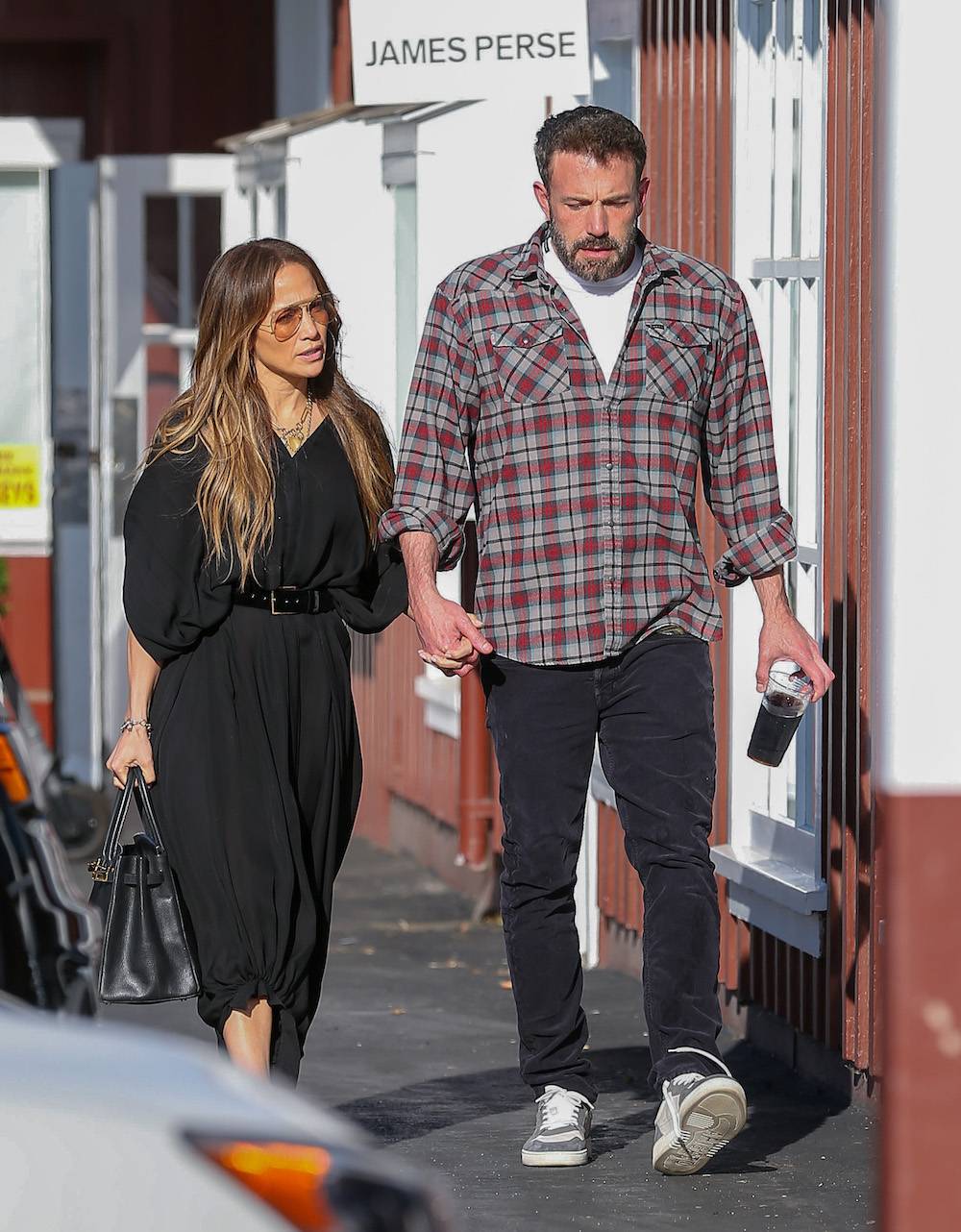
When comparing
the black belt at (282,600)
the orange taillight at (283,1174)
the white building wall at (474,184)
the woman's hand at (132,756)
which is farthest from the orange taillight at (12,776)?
the white building wall at (474,184)

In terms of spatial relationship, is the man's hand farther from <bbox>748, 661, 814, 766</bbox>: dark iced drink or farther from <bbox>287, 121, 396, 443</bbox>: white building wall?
<bbox>287, 121, 396, 443</bbox>: white building wall

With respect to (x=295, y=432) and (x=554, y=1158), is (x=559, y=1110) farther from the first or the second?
(x=295, y=432)

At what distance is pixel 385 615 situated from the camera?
16.4 ft

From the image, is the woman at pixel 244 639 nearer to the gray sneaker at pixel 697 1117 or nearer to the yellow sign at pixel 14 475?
the gray sneaker at pixel 697 1117

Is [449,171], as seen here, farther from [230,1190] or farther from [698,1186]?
[230,1190]

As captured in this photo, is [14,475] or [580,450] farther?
[14,475]

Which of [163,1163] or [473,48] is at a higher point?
[473,48]

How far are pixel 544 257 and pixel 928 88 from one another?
2.41m

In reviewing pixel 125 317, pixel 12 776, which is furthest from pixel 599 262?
pixel 125 317

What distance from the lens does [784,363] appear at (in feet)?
20.8

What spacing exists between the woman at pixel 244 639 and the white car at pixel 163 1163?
2.71 meters

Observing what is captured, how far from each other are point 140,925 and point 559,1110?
3.06 feet

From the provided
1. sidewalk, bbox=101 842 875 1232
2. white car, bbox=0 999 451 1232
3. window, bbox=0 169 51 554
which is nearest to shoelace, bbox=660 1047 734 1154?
sidewalk, bbox=101 842 875 1232

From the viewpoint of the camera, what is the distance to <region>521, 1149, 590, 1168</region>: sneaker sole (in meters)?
5.08
